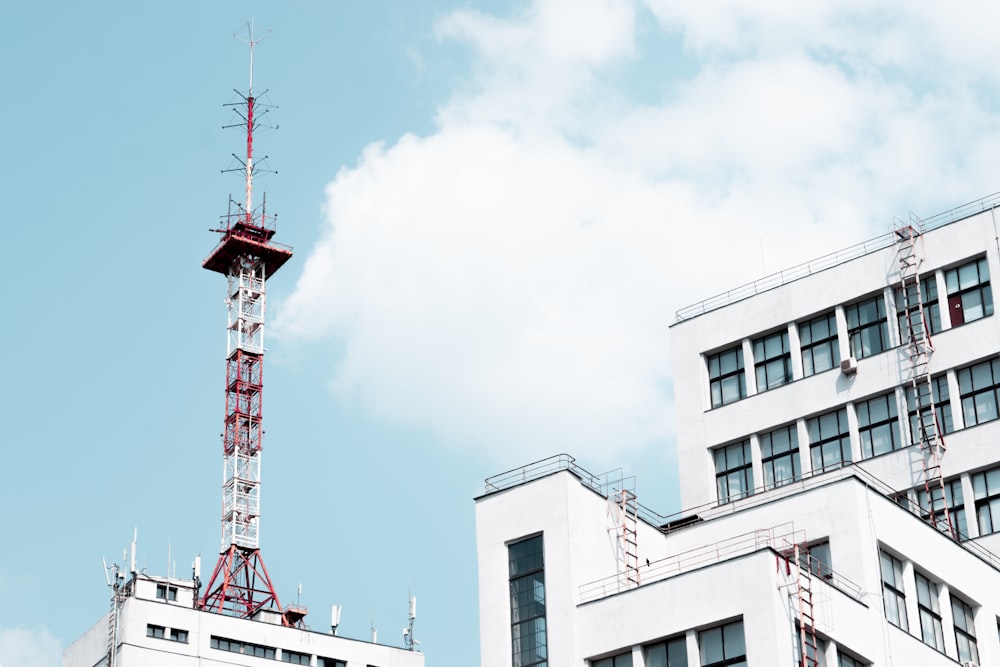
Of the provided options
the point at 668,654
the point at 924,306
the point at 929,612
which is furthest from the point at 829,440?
the point at 668,654

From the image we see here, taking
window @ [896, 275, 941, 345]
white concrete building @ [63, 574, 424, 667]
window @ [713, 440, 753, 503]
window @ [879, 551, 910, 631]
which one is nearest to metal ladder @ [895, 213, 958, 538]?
window @ [896, 275, 941, 345]

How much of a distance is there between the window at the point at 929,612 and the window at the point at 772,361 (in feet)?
66.9

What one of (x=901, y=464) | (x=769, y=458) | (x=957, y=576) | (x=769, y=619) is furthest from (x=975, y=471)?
(x=769, y=619)

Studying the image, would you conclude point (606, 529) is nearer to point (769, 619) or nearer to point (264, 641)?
point (769, 619)

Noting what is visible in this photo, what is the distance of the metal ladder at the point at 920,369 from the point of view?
70875 millimetres

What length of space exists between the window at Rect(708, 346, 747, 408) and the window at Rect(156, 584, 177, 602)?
57705mm

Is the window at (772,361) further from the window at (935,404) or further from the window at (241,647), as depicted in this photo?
the window at (241,647)

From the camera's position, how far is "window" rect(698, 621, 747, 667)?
49.4 meters

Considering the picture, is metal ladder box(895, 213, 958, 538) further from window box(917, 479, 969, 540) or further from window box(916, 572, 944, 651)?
window box(916, 572, 944, 651)

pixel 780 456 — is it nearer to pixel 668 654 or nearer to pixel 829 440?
pixel 829 440

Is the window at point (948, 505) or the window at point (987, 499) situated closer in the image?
the window at point (987, 499)

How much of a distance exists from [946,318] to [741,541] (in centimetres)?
1929

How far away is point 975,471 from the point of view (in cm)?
7044

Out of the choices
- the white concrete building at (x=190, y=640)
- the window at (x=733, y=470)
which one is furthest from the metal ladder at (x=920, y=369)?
the white concrete building at (x=190, y=640)
